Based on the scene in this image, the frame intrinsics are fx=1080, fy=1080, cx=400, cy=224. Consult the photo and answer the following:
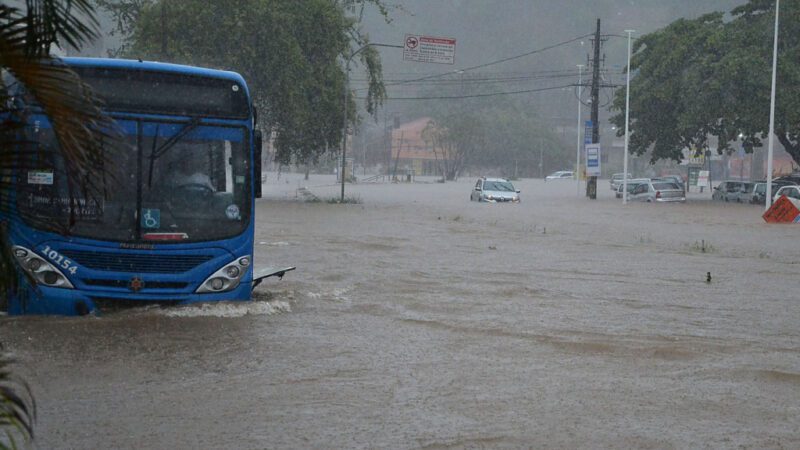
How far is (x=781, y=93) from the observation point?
159 ft

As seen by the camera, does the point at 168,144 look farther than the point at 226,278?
No

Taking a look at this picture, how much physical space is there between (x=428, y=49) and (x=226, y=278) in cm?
3126

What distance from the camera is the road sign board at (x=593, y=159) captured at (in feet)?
185

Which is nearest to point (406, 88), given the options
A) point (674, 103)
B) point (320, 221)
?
point (674, 103)

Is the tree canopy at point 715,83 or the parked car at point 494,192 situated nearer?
the tree canopy at point 715,83

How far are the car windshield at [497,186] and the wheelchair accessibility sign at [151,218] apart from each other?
142 feet

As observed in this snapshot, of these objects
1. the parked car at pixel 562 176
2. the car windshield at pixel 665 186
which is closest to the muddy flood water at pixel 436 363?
the car windshield at pixel 665 186

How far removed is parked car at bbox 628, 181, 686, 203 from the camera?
186 feet

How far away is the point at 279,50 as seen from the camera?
41469 mm

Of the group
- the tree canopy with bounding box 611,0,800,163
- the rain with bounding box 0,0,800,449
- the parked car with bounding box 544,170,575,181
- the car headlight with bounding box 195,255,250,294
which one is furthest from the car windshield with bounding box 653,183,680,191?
the parked car with bounding box 544,170,575,181

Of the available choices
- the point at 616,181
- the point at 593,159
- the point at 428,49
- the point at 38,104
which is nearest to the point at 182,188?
the point at 38,104

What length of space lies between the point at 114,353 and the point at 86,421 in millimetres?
2390

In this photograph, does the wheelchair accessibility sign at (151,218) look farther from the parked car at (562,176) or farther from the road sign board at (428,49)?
the parked car at (562,176)

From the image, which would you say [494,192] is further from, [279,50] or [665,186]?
[279,50]
